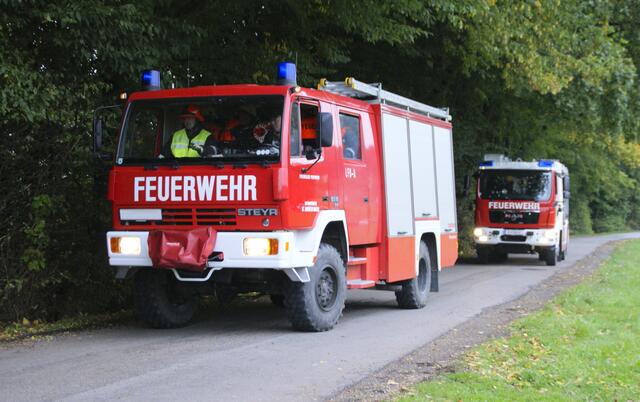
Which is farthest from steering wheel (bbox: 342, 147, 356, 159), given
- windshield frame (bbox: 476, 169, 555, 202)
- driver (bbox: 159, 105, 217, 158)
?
windshield frame (bbox: 476, 169, 555, 202)

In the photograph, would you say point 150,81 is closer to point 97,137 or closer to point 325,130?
point 97,137

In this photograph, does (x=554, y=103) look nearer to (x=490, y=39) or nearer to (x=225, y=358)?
(x=490, y=39)

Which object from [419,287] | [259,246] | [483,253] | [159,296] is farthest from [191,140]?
[483,253]

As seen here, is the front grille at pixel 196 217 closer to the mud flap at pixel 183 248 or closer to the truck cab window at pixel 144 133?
the mud flap at pixel 183 248

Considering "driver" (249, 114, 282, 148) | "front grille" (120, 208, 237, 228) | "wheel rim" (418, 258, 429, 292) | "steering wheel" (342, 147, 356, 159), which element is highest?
"driver" (249, 114, 282, 148)

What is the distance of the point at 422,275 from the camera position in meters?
13.7

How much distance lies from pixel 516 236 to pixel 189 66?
41.4ft

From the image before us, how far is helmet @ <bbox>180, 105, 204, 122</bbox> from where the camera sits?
1032 centimetres

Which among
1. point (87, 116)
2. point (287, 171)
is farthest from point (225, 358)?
point (87, 116)

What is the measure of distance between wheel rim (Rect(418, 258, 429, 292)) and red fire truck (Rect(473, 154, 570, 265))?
10.2 m

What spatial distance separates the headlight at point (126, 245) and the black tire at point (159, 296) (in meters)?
0.55

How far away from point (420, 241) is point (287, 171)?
4.41 metres

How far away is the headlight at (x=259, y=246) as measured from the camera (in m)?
9.62

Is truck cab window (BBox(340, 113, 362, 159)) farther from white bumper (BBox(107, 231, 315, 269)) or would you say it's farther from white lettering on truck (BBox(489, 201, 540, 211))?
white lettering on truck (BBox(489, 201, 540, 211))
